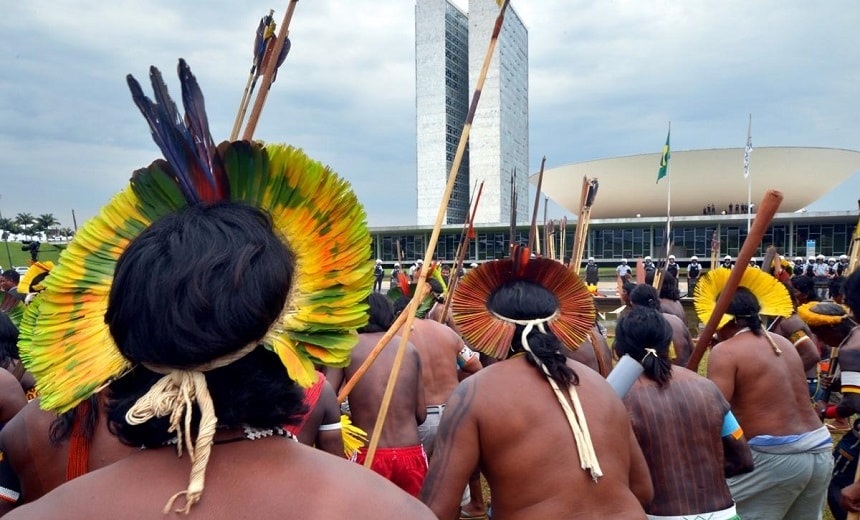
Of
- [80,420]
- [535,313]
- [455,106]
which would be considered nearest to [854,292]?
[535,313]

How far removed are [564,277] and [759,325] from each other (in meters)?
2.19

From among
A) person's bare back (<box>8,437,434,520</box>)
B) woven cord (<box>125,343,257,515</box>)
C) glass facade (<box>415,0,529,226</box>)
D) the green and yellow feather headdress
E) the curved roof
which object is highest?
glass facade (<box>415,0,529,226</box>)

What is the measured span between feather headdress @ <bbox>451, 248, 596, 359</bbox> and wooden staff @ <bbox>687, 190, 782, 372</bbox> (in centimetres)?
91

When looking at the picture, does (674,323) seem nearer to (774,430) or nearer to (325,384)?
(774,430)

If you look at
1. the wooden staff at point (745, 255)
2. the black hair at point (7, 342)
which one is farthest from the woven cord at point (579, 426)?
the black hair at point (7, 342)

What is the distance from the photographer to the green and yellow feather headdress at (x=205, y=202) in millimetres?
1344

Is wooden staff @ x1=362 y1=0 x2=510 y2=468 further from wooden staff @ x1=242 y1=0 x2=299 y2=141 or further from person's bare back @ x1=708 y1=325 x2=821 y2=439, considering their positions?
person's bare back @ x1=708 y1=325 x2=821 y2=439

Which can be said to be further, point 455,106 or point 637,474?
point 455,106

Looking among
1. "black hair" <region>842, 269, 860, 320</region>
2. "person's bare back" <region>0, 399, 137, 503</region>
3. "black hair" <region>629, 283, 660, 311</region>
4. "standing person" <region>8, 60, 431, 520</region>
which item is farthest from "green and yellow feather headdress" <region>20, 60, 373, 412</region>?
"black hair" <region>629, 283, 660, 311</region>

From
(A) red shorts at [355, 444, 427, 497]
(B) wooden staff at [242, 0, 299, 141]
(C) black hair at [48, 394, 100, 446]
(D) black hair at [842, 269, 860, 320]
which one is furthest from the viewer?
(A) red shorts at [355, 444, 427, 497]

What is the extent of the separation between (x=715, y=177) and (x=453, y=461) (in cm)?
5911

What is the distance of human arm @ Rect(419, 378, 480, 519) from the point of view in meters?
2.62

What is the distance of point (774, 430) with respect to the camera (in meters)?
4.16

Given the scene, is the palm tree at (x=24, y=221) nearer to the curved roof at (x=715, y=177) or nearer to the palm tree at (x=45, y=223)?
the palm tree at (x=45, y=223)
